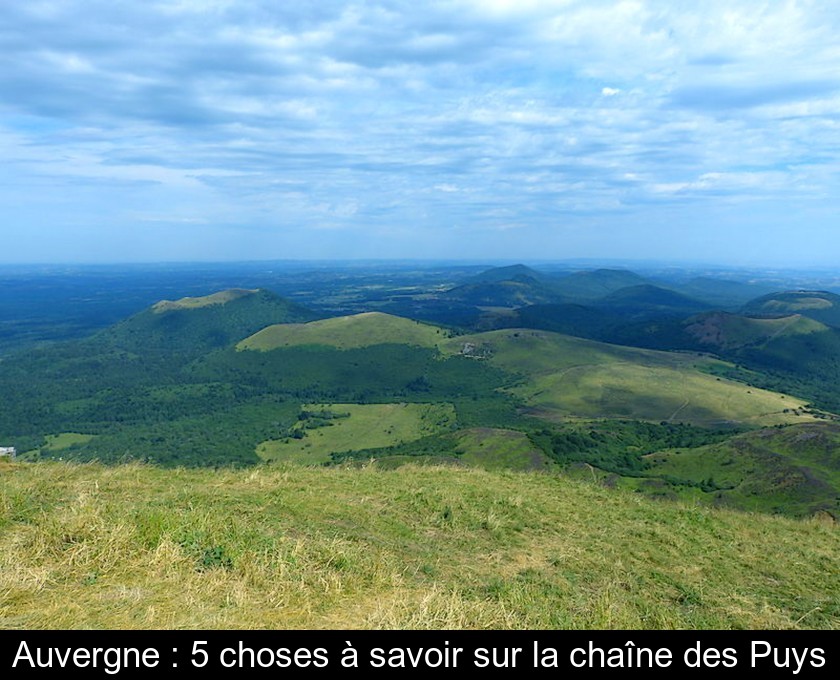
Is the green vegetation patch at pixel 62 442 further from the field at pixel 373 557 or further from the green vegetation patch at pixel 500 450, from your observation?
the field at pixel 373 557

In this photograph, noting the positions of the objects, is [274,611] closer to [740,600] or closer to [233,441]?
[740,600]

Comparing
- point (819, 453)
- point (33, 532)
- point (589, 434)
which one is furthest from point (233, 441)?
point (33, 532)

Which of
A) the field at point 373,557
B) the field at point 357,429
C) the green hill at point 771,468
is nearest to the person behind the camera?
the field at point 373,557

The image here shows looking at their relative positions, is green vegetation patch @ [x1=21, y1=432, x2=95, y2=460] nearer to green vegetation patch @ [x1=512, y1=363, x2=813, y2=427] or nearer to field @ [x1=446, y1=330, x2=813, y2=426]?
field @ [x1=446, y1=330, x2=813, y2=426]

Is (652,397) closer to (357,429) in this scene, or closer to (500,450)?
(500,450)
